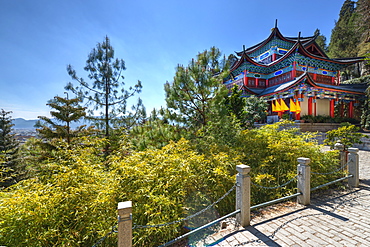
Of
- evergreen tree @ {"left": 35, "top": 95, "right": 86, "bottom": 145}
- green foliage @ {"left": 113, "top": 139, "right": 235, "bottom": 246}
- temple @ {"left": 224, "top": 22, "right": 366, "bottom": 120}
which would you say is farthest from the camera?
temple @ {"left": 224, "top": 22, "right": 366, "bottom": 120}

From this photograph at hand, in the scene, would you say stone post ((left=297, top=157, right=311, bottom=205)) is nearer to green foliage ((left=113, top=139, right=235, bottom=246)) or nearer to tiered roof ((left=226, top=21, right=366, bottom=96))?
green foliage ((left=113, top=139, right=235, bottom=246))

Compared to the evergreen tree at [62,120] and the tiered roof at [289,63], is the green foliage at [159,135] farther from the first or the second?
the tiered roof at [289,63]

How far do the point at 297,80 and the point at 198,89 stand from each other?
12.1 metres

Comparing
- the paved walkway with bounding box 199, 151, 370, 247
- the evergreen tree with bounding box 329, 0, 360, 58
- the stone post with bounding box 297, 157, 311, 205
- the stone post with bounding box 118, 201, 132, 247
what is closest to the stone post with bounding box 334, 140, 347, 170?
the paved walkway with bounding box 199, 151, 370, 247

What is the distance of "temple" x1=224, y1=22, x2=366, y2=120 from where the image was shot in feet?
47.7

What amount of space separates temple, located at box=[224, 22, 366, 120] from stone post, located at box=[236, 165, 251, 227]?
12954 mm

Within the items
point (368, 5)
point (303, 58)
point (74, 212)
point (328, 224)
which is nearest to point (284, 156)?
point (328, 224)

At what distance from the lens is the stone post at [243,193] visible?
8.79 ft

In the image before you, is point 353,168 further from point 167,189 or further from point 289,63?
point 289,63

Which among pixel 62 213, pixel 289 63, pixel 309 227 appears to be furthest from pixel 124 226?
pixel 289 63

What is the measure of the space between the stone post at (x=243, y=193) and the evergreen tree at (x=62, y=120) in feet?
23.9

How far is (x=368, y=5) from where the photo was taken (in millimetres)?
10477

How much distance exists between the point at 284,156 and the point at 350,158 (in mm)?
1784

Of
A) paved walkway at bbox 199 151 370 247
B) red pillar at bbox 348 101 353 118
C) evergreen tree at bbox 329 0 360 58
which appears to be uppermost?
evergreen tree at bbox 329 0 360 58
